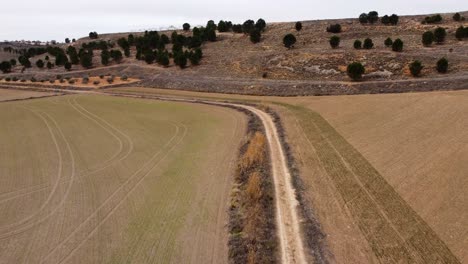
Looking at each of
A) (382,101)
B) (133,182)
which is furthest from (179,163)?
(382,101)

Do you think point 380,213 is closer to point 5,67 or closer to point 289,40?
point 289,40

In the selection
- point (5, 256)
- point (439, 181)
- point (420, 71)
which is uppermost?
point (420, 71)

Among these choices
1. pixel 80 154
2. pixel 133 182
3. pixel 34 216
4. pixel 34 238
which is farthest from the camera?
pixel 80 154

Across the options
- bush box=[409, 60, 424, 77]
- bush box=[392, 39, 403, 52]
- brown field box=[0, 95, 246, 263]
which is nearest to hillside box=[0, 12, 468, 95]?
bush box=[409, 60, 424, 77]

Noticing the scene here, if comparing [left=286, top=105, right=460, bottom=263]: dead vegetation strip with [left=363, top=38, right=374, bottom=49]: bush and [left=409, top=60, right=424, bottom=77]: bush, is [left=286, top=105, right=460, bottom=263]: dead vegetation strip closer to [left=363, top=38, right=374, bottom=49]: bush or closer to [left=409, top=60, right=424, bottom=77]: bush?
[left=409, top=60, right=424, bottom=77]: bush

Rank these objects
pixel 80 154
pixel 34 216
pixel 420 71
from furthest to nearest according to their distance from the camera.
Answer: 1. pixel 420 71
2. pixel 80 154
3. pixel 34 216

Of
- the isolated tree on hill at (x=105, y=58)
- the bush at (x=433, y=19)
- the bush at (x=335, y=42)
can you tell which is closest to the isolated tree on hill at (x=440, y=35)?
the bush at (x=335, y=42)

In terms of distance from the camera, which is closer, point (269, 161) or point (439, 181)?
point (439, 181)

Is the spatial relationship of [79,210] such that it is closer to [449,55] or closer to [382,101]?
[382,101]
